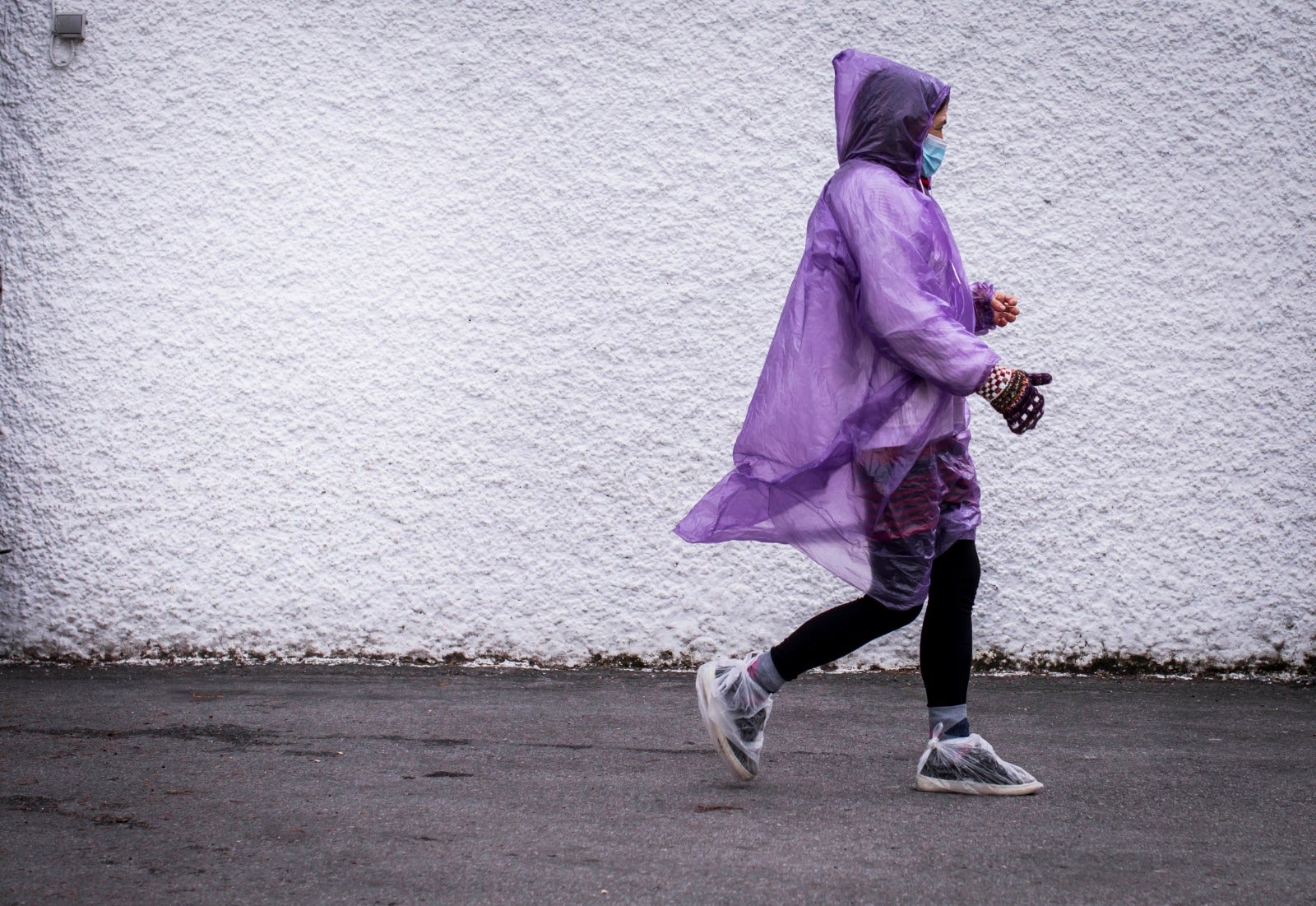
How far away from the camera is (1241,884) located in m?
2.28

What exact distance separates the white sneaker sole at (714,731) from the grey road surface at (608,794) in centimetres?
6

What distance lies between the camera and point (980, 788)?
2.97m

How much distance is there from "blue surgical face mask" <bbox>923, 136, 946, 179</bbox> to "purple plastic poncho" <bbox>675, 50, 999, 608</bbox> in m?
0.07

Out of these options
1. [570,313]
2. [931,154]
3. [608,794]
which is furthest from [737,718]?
[570,313]

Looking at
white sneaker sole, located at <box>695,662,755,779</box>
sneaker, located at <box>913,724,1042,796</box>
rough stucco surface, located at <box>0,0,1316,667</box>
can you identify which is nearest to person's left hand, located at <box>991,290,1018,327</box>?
sneaker, located at <box>913,724,1042,796</box>

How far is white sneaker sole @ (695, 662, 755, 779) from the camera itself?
119 inches

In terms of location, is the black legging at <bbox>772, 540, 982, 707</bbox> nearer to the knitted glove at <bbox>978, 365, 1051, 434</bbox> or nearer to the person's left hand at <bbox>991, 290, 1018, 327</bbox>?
the knitted glove at <bbox>978, 365, 1051, 434</bbox>

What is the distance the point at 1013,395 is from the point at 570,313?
213cm

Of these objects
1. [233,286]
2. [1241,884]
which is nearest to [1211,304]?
[1241,884]

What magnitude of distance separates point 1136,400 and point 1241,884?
259 centimetres

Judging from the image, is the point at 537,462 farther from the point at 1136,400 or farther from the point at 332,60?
the point at 1136,400

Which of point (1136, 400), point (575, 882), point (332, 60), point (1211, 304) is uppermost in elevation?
point (332, 60)

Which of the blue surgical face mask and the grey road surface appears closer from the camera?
the grey road surface

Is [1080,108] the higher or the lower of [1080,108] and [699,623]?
Result: the higher
